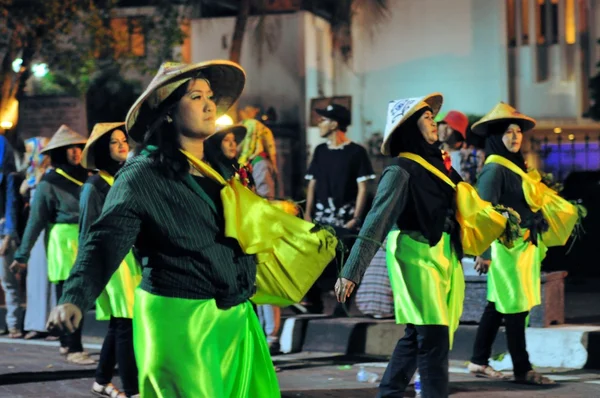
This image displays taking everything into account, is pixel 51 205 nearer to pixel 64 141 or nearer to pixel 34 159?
pixel 64 141

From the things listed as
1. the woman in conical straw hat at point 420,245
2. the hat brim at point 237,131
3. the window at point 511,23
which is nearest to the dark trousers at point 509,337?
the woman in conical straw hat at point 420,245

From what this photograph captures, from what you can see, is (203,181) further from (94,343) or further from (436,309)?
(94,343)

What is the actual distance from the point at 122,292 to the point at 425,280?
2.54 m

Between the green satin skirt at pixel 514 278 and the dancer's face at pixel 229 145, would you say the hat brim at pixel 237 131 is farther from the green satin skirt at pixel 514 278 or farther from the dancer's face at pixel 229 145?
the green satin skirt at pixel 514 278

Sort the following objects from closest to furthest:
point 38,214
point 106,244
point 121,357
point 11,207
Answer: point 106,244 < point 121,357 < point 38,214 < point 11,207

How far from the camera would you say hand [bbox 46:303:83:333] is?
14.2ft

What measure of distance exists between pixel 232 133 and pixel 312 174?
142cm

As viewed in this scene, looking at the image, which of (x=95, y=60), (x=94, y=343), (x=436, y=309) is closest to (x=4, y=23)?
(x=95, y=60)

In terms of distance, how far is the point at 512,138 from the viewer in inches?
350

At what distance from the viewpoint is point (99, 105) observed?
92.6ft

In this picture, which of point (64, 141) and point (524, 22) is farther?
point (524, 22)

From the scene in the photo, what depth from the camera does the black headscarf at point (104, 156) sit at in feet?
29.0

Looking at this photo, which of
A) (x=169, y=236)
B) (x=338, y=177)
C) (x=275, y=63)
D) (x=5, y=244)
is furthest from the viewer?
(x=275, y=63)

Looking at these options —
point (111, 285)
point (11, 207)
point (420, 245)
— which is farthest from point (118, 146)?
point (11, 207)
